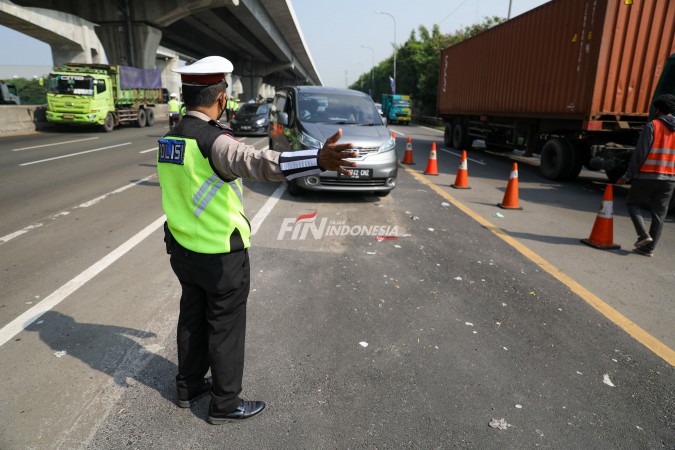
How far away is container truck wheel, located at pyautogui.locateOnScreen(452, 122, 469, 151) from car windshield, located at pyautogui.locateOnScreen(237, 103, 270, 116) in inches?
340

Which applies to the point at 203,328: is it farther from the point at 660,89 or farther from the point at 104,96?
the point at 104,96

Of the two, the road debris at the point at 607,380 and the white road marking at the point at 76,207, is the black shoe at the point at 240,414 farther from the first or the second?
the white road marking at the point at 76,207

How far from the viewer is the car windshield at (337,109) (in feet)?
28.2

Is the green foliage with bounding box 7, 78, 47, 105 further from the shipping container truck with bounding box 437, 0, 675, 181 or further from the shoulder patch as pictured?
the shoulder patch

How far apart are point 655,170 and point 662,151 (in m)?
0.22

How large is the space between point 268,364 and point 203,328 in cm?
60

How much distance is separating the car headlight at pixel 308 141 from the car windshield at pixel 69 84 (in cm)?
1687

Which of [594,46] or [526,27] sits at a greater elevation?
[526,27]

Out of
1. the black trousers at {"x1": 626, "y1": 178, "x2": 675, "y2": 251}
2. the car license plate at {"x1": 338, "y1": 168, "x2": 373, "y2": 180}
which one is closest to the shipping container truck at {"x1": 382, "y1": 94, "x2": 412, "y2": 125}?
the car license plate at {"x1": 338, "y1": 168, "x2": 373, "y2": 180}

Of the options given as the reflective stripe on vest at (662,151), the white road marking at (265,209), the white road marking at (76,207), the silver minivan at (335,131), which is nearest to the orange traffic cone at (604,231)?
the reflective stripe on vest at (662,151)

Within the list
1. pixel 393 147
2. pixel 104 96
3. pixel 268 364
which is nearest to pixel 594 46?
pixel 393 147

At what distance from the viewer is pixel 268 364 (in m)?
3.02

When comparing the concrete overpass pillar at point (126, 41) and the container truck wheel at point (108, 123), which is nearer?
the container truck wheel at point (108, 123)

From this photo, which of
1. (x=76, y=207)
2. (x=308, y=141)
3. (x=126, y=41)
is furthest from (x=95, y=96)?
(x=308, y=141)
